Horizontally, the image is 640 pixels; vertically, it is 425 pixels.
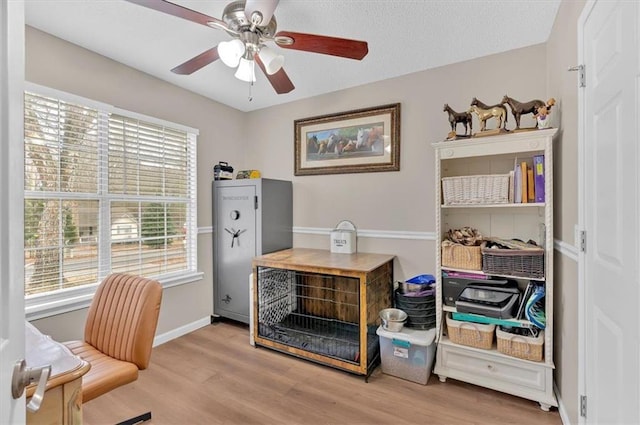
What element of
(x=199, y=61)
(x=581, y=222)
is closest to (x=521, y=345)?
(x=581, y=222)

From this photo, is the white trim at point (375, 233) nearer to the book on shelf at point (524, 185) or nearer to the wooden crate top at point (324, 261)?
the wooden crate top at point (324, 261)

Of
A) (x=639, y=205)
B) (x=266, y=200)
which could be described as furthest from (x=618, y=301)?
(x=266, y=200)

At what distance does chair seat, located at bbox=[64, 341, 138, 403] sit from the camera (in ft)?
4.73

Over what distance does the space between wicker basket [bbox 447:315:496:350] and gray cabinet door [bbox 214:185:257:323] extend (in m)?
1.90

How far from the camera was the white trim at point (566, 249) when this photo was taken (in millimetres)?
1518

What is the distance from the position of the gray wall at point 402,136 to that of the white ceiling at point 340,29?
135 mm

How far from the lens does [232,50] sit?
1614 mm

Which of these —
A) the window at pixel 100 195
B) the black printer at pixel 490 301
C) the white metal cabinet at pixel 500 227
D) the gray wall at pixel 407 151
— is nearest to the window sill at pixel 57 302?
the window at pixel 100 195

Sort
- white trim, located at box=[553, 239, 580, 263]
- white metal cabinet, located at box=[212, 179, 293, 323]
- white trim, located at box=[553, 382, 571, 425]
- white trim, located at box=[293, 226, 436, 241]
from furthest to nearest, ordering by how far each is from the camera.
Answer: white metal cabinet, located at box=[212, 179, 293, 323] → white trim, located at box=[293, 226, 436, 241] → white trim, located at box=[553, 382, 571, 425] → white trim, located at box=[553, 239, 580, 263]

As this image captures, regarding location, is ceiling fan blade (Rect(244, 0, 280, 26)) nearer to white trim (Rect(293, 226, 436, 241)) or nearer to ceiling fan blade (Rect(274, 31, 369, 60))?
ceiling fan blade (Rect(274, 31, 369, 60))

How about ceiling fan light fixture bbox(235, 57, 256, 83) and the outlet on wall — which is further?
ceiling fan light fixture bbox(235, 57, 256, 83)

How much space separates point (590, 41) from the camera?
1.34 metres

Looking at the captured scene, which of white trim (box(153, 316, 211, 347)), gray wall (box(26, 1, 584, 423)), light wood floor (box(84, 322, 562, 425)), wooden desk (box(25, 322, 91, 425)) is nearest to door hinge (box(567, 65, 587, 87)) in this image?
gray wall (box(26, 1, 584, 423))

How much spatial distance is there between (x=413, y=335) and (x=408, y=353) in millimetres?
135
